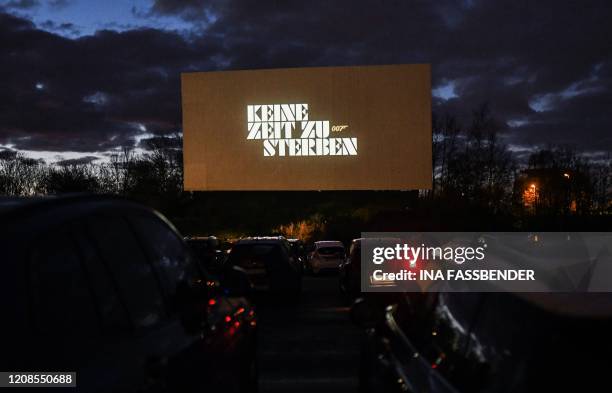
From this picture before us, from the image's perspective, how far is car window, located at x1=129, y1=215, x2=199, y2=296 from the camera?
3.48 metres

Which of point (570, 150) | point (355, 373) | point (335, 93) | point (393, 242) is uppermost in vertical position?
point (335, 93)

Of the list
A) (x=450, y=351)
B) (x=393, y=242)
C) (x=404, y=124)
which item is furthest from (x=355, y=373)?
(x=404, y=124)

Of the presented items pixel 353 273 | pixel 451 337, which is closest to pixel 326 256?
pixel 353 273

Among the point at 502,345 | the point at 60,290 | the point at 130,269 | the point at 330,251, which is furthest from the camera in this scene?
the point at 330,251

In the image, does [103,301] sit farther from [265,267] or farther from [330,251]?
[330,251]

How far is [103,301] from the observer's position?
8.89 ft

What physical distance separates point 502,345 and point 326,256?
27197 millimetres

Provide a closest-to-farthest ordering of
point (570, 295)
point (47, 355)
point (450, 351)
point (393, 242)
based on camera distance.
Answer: point (47, 355) → point (570, 295) → point (450, 351) → point (393, 242)

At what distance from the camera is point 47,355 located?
7.17ft

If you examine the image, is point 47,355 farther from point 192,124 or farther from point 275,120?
point 192,124

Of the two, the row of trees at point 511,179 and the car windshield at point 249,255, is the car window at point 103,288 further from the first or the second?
the row of trees at point 511,179

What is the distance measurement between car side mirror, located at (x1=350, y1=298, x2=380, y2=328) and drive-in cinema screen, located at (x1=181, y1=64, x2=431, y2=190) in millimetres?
38970

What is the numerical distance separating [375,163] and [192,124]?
13.3 meters

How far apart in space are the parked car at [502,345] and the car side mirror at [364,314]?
32.4 inches
